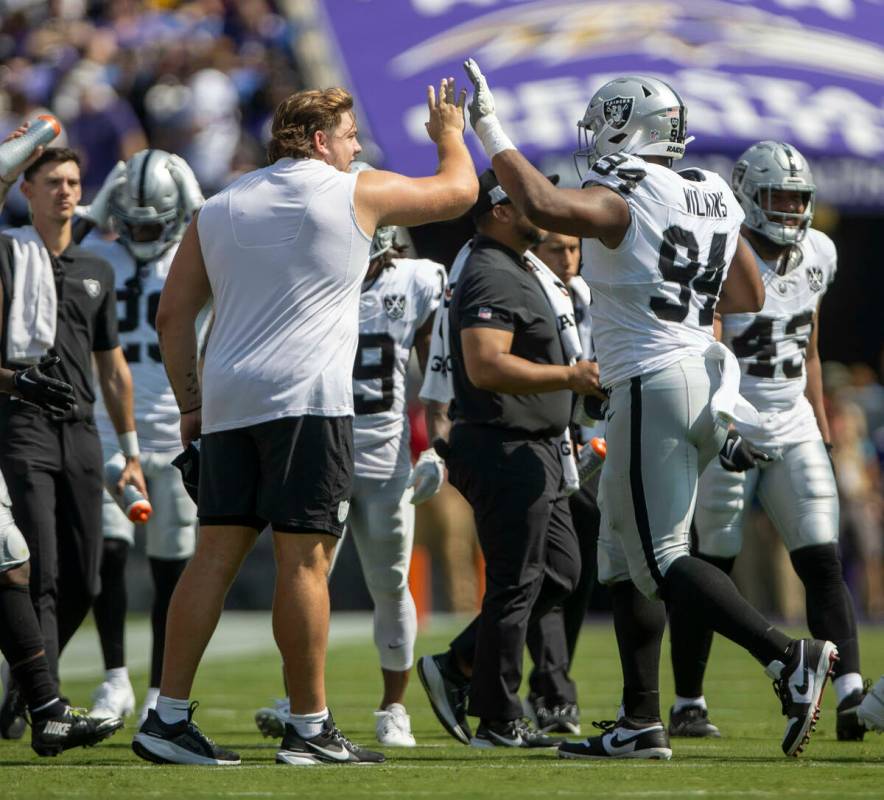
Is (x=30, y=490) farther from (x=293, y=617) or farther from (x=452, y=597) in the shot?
(x=452, y=597)

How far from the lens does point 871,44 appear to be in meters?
16.3

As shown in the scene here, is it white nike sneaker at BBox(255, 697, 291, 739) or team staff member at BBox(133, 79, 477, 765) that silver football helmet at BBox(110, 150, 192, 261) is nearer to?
white nike sneaker at BBox(255, 697, 291, 739)

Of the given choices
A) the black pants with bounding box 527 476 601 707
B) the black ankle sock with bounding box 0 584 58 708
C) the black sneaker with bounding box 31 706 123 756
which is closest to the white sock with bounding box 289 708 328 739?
the black sneaker with bounding box 31 706 123 756

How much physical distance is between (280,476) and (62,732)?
3.54 feet

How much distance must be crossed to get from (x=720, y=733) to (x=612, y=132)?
7.86ft

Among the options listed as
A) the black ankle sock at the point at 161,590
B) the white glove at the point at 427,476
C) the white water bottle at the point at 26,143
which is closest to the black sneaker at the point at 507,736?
the white glove at the point at 427,476

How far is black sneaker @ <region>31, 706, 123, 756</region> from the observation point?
523cm

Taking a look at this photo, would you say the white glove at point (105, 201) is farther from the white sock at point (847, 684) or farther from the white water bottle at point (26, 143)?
the white sock at point (847, 684)

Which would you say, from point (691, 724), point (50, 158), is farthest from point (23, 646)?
point (691, 724)

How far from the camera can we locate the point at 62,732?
5234mm

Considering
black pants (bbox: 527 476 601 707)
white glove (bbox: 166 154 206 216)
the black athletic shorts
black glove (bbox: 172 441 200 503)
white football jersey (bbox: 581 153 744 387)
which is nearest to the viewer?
the black athletic shorts

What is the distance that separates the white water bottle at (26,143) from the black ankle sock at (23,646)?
1275 mm

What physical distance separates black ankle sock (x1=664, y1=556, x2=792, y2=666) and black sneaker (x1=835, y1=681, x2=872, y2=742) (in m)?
1.24

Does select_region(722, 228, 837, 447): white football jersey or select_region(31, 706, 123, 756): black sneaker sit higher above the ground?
select_region(722, 228, 837, 447): white football jersey
